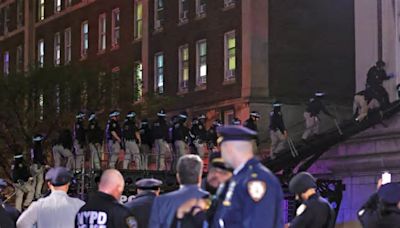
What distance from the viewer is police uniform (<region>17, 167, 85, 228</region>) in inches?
406

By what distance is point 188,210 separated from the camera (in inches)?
317

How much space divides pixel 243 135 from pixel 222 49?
36423mm

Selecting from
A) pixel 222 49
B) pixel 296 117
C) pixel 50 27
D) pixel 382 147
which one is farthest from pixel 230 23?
pixel 50 27

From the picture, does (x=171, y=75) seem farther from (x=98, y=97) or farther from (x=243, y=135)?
(x=243, y=135)

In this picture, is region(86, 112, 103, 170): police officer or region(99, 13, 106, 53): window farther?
region(99, 13, 106, 53): window

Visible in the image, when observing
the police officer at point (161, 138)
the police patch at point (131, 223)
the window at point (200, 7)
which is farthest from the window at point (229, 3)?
the police patch at point (131, 223)

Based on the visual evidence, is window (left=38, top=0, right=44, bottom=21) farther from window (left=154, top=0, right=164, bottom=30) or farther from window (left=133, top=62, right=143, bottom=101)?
window (left=154, top=0, right=164, bottom=30)

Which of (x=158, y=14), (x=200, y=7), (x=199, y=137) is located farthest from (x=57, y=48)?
(x=199, y=137)

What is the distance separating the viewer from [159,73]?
48.3 m

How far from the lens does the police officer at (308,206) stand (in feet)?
34.9

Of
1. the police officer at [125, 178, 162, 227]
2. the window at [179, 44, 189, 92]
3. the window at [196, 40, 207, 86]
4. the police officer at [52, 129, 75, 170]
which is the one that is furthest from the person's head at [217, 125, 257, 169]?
the window at [179, 44, 189, 92]

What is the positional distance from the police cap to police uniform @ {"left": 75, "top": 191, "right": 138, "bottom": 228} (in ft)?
8.47

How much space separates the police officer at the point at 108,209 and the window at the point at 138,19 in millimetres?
41200

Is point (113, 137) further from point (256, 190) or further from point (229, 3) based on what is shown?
point (256, 190)
